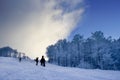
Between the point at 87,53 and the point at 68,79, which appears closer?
the point at 68,79

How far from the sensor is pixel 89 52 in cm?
9431

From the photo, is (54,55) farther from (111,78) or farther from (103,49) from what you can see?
(111,78)

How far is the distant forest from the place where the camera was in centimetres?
8450

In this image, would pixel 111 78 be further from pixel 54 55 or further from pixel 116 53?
pixel 54 55

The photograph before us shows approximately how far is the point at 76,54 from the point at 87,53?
6.14 metres

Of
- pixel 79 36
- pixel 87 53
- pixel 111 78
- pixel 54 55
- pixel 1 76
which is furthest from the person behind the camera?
pixel 54 55

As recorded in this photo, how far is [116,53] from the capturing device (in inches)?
3346

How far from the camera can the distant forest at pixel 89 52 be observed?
3327 inches

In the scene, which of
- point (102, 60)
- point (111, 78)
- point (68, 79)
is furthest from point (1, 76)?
point (102, 60)

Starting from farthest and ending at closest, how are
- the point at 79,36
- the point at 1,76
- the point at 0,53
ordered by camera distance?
the point at 0,53, the point at 79,36, the point at 1,76

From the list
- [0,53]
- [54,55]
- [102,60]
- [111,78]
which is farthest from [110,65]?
[0,53]

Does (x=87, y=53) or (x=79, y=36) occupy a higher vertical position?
(x=79, y=36)

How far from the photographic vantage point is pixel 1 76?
25750 millimetres

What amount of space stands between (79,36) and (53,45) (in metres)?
17.6
